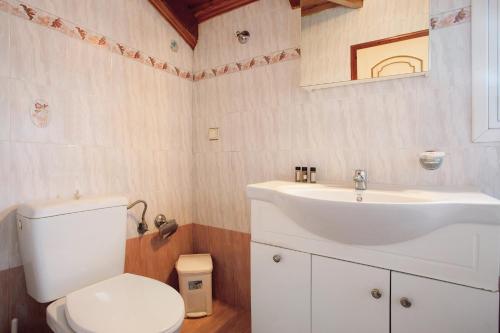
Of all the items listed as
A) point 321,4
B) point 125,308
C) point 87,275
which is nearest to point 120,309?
point 125,308

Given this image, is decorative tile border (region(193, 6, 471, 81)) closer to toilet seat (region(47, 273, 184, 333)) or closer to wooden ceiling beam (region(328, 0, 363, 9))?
wooden ceiling beam (region(328, 0, 363, 9))

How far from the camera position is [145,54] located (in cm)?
159

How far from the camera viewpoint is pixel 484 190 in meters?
1.08

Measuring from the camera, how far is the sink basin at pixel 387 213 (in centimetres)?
79

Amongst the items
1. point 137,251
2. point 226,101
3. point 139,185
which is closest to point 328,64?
point 226,101

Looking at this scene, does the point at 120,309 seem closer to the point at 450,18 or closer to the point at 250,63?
the point at 250,63

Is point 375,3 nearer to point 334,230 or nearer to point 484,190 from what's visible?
point 484,190

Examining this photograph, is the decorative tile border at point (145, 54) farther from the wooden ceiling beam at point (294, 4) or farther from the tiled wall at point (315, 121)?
the wooden ceiling beam at point (294, 4)

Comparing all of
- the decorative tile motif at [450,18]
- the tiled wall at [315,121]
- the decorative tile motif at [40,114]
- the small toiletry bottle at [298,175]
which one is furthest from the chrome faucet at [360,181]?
the decorative tile motif at [40,114]

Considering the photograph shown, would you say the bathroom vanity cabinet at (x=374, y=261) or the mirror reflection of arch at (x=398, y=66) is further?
the mirror reflection of arch at (x=398, y=66)

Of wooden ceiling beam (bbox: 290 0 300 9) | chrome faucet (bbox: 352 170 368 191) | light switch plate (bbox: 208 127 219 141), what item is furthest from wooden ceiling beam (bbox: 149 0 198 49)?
chrome faucet (bbox: 352 170 368 191)

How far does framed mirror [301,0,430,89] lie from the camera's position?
45.8 inches

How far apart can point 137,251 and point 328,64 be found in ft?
4.87

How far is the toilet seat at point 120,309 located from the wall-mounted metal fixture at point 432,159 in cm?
112
